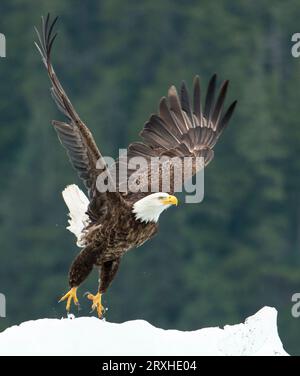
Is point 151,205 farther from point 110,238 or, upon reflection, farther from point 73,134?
point 73,134

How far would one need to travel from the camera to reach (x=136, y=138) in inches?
1446

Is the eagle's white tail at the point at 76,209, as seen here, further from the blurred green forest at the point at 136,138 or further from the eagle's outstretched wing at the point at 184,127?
the blurred green forest at the point at 136,138

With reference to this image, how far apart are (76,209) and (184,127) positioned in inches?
56.1

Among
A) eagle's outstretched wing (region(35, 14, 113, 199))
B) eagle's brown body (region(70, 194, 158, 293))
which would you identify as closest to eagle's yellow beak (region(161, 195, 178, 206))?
eagle's brown body (region(70, 194, 158, 293))

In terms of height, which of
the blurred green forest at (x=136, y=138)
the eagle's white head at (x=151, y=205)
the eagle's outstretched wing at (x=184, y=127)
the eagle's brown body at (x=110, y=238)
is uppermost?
the blurred green forest at (x=136, y=138)

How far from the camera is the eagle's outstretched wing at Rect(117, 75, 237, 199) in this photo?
13.0 m

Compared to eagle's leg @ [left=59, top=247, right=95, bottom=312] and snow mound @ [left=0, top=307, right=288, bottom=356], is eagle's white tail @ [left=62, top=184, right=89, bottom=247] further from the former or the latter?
snow mound @ [left=0, top=307, right=288, bottom=356]

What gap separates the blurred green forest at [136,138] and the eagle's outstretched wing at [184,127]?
19.7 m

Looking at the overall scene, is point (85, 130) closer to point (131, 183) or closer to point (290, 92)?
point (131, 183)

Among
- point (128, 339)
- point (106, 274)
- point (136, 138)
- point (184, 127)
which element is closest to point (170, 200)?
point (106, 274)

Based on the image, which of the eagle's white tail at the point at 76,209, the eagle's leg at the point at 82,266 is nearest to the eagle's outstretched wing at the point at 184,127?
the eagle's white tail at the point at 76,209

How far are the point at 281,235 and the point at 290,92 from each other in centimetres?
452

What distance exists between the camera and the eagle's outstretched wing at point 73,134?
11141mm

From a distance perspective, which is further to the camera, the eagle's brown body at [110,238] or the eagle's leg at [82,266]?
the eagle's leg at [82,266]
